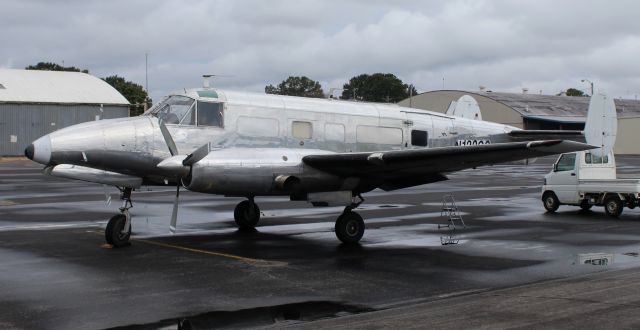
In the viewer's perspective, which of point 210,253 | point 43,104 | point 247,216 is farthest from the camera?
point 43,104

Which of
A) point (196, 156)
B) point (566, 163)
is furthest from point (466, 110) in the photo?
point (196, 156)

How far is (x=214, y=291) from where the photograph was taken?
35.9 feet

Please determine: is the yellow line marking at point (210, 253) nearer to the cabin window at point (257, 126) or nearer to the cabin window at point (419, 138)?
the cabin window at point (257, 126)

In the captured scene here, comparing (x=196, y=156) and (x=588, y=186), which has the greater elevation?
(x=196, y=156)

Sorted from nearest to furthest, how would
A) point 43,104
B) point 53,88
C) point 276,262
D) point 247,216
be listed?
point 276,262
point 247,216
point 43,104
point 53,88

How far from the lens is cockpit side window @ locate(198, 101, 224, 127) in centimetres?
1555

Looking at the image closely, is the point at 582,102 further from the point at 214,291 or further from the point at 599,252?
the point at 214,291

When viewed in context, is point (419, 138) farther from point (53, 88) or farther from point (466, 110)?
point (53, 88)

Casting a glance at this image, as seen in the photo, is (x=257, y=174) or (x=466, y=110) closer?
(x=257, y=174)

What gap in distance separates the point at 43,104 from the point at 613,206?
206 feet

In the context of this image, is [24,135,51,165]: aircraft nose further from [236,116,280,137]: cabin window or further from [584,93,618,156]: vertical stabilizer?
[584,93,618,156]: vertical stabilizer

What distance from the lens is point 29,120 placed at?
233 feet

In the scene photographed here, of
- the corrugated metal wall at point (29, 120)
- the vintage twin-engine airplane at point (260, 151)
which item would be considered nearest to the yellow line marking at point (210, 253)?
the vintage twin-engine airplane at point (260, 151)

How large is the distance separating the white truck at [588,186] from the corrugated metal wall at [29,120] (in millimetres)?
55675
